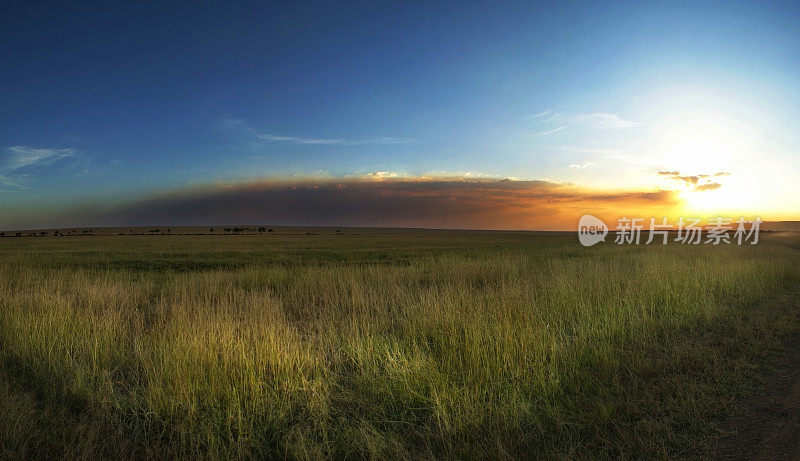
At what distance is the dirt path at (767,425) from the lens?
12.6 feet

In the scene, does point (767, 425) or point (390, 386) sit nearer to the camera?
point (767, 425)

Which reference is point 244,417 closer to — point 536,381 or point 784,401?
point 536,381

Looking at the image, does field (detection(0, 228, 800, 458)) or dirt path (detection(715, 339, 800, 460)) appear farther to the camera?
field (detection(0, 228, 800, 458))

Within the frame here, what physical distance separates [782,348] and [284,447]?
7.69m

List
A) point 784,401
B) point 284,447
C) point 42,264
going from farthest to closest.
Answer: point 42,264 < point 784,401 < point 284,447

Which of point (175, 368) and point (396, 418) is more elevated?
point (175, 368)

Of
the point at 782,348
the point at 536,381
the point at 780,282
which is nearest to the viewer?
the point at 536,381

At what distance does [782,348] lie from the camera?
22.1ft

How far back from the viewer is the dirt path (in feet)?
12.6

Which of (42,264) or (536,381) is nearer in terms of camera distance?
(536,381)

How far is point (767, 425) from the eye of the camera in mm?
4293

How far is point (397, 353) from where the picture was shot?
596 cm

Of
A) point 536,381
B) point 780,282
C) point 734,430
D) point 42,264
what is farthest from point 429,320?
point 42,264

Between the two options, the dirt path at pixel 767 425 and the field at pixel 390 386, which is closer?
the dirt path at pixel 767 425
